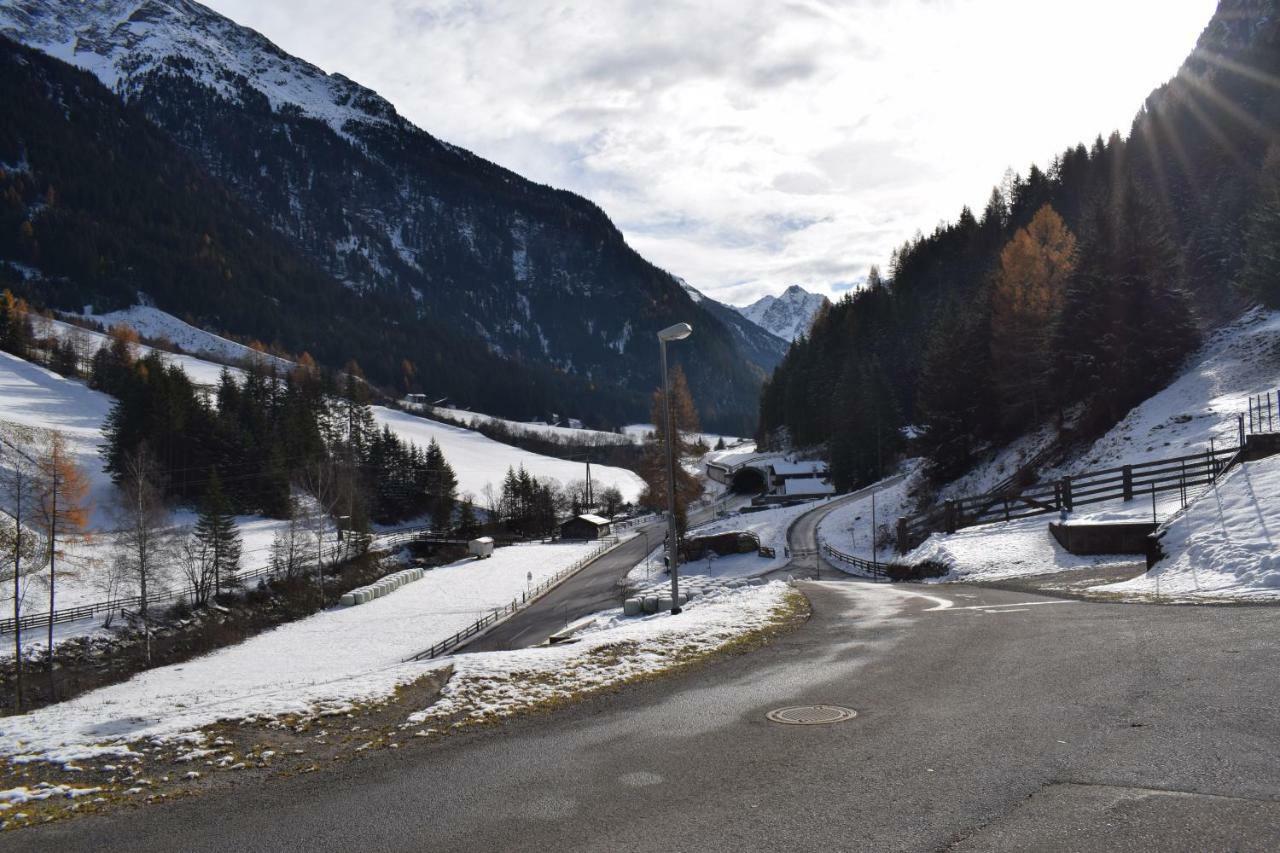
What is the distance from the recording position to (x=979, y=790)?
17.6ft

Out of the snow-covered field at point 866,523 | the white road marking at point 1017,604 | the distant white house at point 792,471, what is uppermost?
the distant white house at point 792,471

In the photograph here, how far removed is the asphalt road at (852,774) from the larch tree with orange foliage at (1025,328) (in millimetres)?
40085

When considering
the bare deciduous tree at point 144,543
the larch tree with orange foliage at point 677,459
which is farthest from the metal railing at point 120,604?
the larch tree with orange foliage at point 677,459

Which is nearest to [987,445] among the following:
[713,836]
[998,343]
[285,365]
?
[998,343]

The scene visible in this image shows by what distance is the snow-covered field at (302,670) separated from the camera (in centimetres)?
891

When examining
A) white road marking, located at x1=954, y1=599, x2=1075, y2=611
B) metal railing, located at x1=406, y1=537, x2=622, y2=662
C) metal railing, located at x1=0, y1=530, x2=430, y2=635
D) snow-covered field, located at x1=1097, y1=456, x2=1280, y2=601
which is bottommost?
metal railing, located at x1=406, y1=537, x2=622, y2=662

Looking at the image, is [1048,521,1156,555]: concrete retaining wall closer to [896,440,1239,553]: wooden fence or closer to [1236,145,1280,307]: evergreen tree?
[896,440,1239,553]: wooden fence

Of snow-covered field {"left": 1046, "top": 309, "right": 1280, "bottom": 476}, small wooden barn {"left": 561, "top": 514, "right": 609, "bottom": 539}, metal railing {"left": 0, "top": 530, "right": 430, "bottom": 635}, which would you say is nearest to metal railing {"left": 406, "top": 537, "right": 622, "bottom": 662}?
small wooden barn {"left": 561, "top": 514, "right": 609, "bottom": 539}

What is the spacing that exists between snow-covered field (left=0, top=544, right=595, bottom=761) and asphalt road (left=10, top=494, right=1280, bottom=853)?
8.65 ft

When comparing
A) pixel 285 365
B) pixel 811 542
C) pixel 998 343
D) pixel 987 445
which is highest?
pixel 285 365

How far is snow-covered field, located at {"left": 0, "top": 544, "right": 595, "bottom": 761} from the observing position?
351 inches

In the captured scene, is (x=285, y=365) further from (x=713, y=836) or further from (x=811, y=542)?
(x=713, y=836)

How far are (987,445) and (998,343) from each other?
720 centimetres

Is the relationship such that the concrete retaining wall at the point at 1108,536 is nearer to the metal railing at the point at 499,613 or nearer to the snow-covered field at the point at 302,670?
the snow-covered field at the point at 302,670
